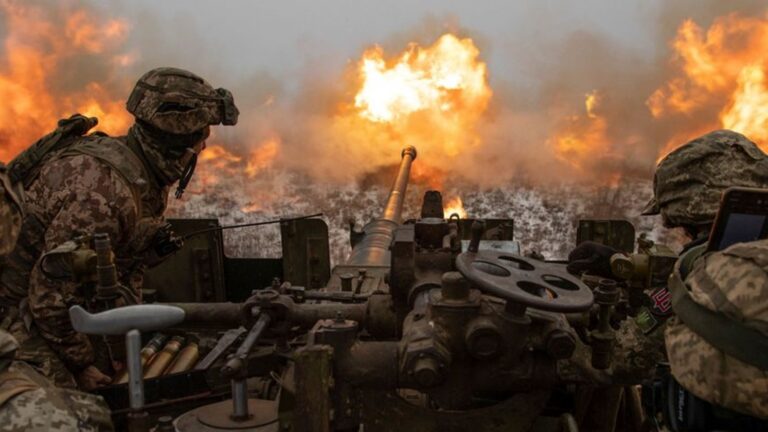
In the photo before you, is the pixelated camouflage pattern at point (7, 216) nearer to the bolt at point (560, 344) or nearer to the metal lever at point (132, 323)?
the metal lever at point (132, 323)

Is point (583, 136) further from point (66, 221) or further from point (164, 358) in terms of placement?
point (66, 221)

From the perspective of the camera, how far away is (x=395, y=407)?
2.78 m

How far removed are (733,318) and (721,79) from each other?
1453 centimetres

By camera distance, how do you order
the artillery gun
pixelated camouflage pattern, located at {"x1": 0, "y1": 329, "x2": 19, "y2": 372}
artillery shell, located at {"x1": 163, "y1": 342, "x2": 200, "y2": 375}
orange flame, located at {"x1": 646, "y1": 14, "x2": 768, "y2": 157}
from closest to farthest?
the artillery gun
pixelated camouflage pattern, located at {"x1": 0, "y1": 329, "x2": 19, "y2": 372}
artillery shell, located at {"x1": 163, "y1": 342, "x2": 200, "y2": 375}
orange flame, located at {"x1": 646, "y1": 14, "x2": 768, "y2": 157}

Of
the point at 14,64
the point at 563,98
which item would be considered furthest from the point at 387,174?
the point at 14,64

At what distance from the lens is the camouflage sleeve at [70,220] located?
4211mm

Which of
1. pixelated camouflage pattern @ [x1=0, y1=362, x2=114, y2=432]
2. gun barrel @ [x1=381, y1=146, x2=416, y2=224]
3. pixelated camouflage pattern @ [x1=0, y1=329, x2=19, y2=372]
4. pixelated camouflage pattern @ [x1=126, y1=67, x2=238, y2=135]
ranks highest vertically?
pixelated camouflage pattern @ [x1=126, y1=67, x2=238, y2=135]

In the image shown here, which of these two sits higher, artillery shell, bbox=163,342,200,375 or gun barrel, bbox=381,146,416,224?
gun barrel, bbox=381,146,416,224

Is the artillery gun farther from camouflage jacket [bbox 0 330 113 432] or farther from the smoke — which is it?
the smoke

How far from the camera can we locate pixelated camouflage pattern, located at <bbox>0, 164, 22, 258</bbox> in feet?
8.88

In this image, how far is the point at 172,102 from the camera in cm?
509

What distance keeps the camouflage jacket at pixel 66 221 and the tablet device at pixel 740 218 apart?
332cm

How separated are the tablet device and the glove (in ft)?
4.71

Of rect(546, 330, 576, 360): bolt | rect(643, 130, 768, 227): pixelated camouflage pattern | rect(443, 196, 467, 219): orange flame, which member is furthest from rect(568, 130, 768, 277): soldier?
rect(443, 196, 467, 219): orange flame
